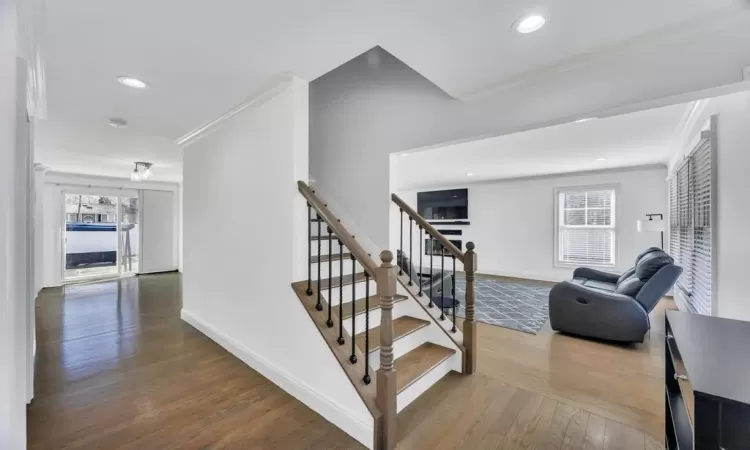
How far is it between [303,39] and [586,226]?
6680mm

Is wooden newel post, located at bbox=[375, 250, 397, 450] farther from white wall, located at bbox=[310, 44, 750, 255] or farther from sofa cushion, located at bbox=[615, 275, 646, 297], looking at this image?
sofa cushion, located at bbox=[615, 275, 646, 297]

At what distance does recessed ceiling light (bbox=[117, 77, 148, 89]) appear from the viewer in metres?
2.21

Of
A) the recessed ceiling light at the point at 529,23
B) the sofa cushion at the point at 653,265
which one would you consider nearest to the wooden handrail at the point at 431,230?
the recessed ceiling light at the point at 529,23

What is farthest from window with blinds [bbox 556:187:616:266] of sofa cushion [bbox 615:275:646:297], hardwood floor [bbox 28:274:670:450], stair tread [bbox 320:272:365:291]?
stair tread [bbox 320:272:365:291]

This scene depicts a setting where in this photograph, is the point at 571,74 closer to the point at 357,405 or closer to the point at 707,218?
the point at 707,218

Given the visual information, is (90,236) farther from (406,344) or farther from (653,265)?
(653,265)

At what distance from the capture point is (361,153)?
3086mm

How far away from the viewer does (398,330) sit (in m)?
2.50

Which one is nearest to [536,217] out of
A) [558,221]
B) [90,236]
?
[558,221]

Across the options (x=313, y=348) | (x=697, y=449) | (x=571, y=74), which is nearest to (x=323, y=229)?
(x=313, y=348)

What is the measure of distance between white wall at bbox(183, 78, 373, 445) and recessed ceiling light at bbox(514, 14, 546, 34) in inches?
57.8

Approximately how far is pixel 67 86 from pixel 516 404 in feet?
13.6

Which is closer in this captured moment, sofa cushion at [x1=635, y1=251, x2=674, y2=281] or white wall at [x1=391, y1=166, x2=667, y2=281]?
sofa cushion at [x1=635, y1=251, x2=674, y2=281]

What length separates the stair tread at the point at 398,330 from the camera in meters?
2.18
